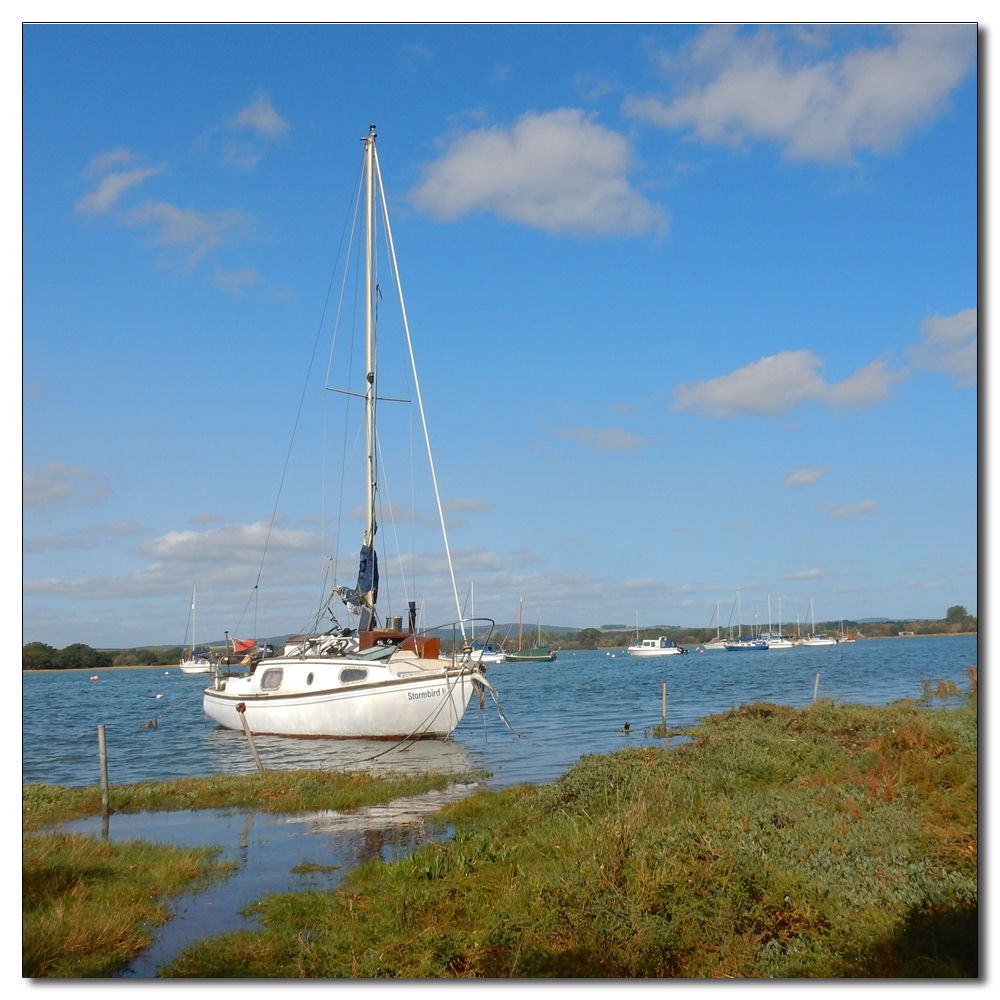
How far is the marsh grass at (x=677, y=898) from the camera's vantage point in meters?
7.31

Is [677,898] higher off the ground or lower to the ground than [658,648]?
higher

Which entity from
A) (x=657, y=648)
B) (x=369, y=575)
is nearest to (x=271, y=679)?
(x=369, y=575)

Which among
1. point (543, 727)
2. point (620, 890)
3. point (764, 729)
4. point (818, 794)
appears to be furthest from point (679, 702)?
point (620, 890)

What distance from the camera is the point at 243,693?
34125 mm

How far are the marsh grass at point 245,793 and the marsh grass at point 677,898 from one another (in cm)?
658

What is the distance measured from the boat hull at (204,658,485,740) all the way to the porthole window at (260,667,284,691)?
3.30 ft

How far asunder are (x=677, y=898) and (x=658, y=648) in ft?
491

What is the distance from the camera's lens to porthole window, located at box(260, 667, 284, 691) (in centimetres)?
3269

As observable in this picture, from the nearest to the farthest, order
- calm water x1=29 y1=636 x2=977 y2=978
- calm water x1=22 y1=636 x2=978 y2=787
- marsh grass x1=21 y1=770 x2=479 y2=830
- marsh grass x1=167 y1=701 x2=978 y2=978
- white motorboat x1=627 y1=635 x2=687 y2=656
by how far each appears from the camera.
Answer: marsh grass x1=167 y1=701 x2=978 y2=978
calm water x1=29 y1=636 x2=977 y2=978
marsh grass x1=21 y1=770 x2=479 y2=830
calm water x1=22 y1=636 x2=978 y2=787
white motorboat x1=627 y1=635 x2=687 y2=656

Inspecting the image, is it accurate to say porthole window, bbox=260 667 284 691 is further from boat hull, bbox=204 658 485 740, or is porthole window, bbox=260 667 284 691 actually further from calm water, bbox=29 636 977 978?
calm water, bbox=29 636 977 978

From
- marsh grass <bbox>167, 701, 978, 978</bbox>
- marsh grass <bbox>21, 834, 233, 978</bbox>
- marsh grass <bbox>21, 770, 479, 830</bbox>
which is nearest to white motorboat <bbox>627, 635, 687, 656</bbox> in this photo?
marsh grass <bbox>21, 770, 479, 830</bbox>

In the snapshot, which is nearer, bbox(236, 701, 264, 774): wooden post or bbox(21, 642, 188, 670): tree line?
bbox(21, 642, 188, 670): tree line

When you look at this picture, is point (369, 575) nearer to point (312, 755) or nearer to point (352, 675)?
point (352, 675)

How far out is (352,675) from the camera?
1161 inches
